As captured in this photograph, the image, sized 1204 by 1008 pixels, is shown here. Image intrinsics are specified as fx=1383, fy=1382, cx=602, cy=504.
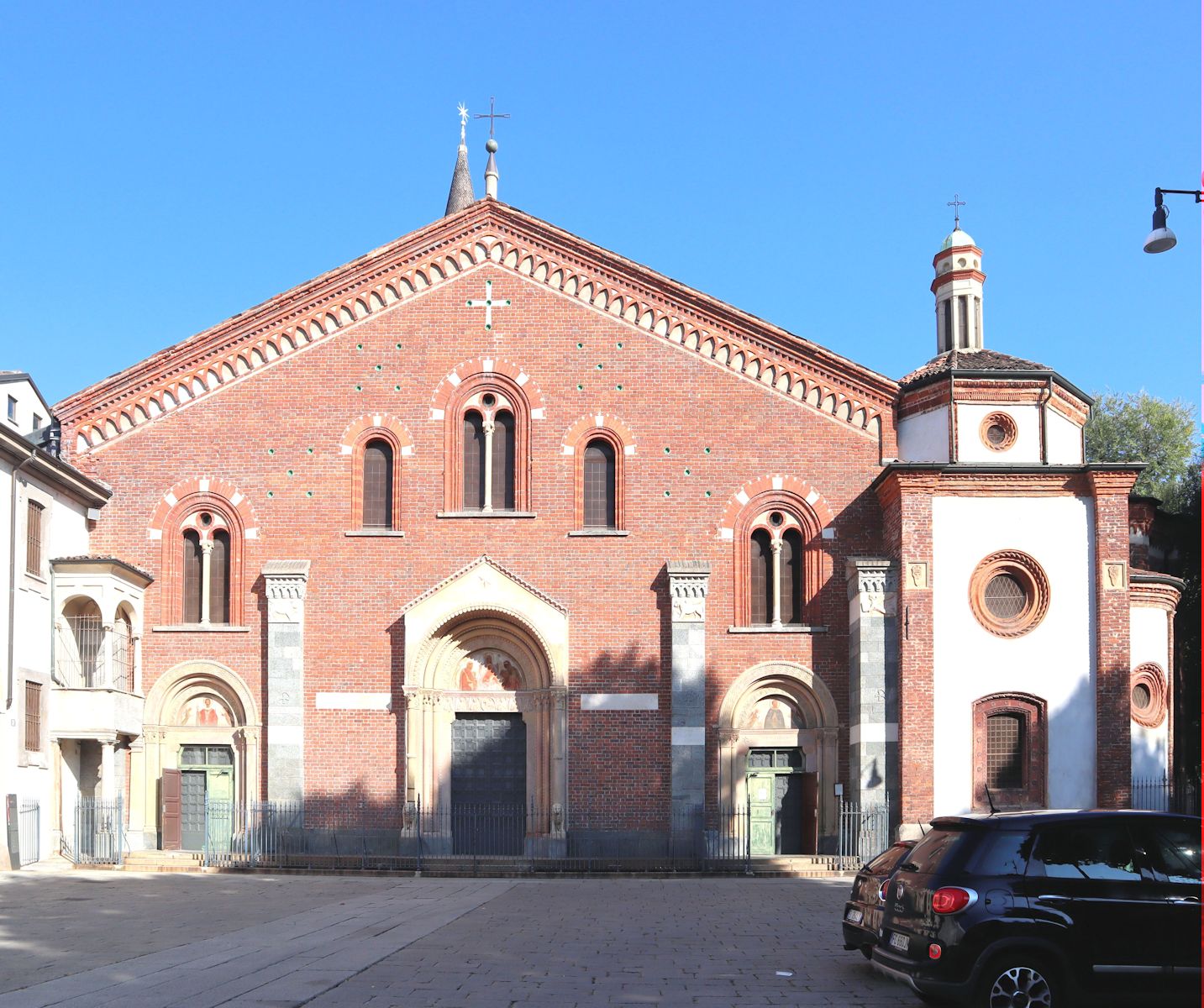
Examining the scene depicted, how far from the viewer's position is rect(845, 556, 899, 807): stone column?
89.0 feet

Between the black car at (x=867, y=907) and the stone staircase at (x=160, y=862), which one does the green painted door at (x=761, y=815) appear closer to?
the stone staircase at (x=160, y=862)

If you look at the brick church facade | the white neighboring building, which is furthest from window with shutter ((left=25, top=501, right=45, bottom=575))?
the brick church facade

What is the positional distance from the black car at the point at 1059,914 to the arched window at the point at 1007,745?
52.1 ft

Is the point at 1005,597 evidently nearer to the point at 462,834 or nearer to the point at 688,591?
the point at 688,591

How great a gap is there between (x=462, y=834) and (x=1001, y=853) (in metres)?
19.0

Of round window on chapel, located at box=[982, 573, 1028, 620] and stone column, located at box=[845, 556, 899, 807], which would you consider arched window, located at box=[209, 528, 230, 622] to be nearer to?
stone column, located at box=[845, 556, 899, 807]

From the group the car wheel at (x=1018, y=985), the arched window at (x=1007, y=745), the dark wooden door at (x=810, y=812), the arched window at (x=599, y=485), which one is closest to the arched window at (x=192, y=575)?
the arched window at (x=599, y=485)

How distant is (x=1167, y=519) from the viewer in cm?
3662

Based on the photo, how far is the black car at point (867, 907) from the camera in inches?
491

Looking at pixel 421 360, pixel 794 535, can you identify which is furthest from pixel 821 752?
pixel 421 360

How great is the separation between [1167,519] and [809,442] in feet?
42.0

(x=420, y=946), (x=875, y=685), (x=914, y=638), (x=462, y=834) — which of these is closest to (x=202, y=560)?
(x=462, y=834)

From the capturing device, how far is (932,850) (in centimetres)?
1191

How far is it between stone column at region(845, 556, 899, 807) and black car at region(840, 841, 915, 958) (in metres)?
13.3
